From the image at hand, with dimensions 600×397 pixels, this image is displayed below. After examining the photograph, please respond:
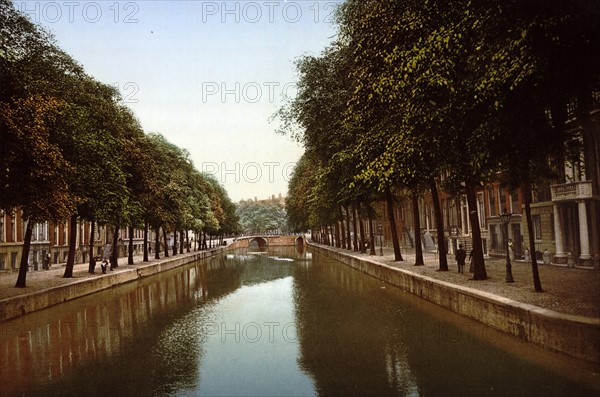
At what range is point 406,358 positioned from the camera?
12609mm

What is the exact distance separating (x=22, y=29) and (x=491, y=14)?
19.8 m

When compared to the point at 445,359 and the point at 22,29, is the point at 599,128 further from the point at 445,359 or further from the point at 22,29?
the point at 22,29

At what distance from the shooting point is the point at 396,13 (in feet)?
55.7

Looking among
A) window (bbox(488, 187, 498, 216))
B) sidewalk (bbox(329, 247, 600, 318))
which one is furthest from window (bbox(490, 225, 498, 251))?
sidewalk (bbox(329, 247, 600, 318))

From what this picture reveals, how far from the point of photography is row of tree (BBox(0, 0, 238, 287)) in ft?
69.2

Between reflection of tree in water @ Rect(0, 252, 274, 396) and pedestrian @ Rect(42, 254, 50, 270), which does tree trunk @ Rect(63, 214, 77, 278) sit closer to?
reflection of tree in water @ Rect(0, 252, 274, 396)

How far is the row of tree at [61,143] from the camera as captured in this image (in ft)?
69.2

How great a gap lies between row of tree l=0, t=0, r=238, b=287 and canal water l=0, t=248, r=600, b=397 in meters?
5.31

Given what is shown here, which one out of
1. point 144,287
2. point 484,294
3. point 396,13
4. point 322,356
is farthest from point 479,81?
point 144,287

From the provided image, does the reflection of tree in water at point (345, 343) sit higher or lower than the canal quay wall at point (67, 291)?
lower

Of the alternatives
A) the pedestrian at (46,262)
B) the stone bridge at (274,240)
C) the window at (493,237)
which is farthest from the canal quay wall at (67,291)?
the stone bridge at (274,240)

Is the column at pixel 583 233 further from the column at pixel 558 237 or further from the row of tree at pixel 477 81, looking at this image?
the row of tree at pixel 477 81

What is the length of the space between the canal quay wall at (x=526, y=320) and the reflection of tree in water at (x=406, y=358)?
0.67 m

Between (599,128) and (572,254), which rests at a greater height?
(599,128)
